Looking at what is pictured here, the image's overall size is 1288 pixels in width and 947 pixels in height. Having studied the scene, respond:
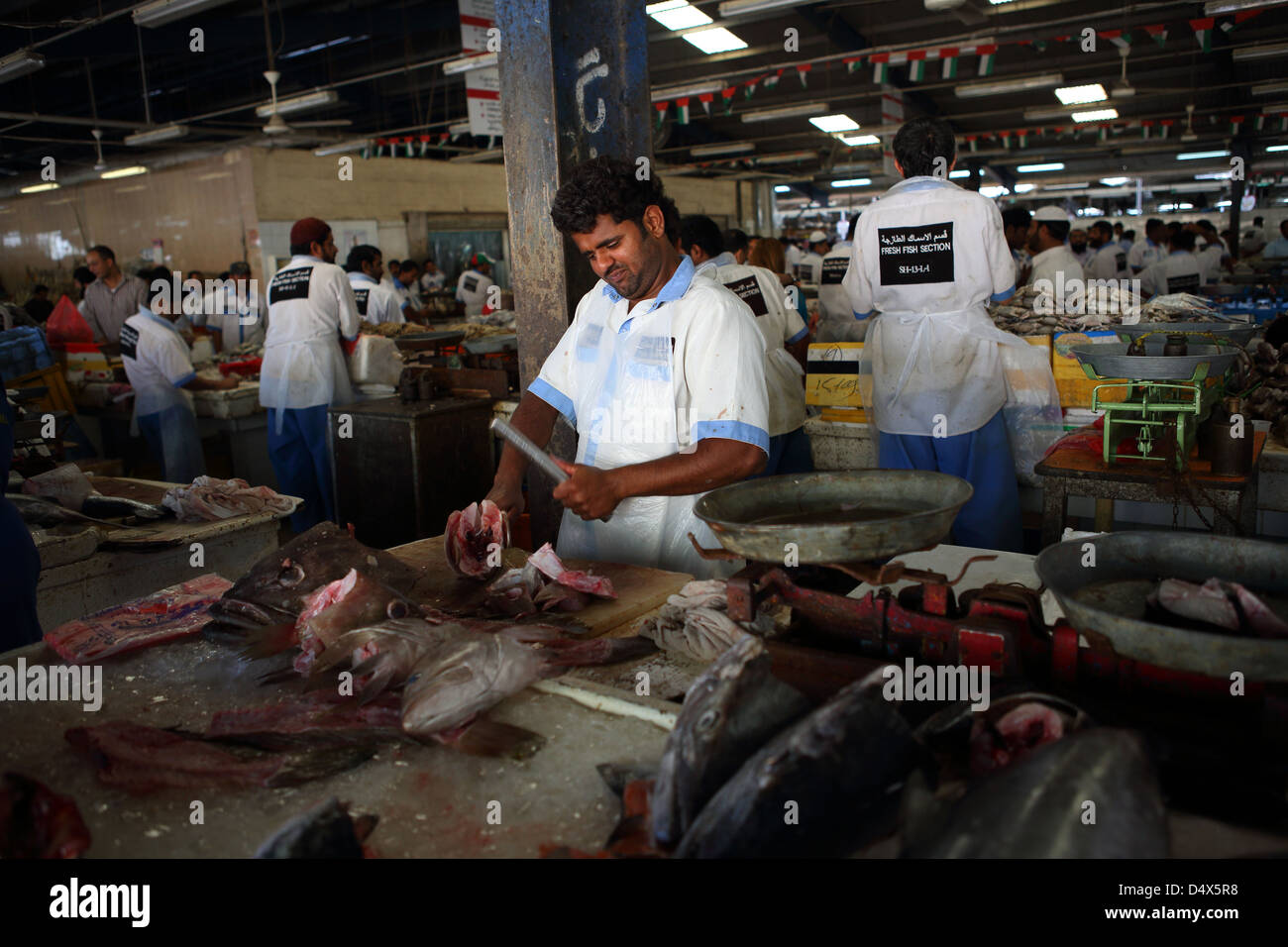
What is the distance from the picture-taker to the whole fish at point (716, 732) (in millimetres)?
1375

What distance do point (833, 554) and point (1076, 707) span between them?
478 mm

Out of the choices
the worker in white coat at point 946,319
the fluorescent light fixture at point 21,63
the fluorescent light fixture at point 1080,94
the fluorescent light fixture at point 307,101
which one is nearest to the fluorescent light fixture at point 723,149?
the fluorescent light fixture at point 1080,94

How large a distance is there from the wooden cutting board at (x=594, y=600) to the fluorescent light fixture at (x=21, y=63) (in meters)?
8.66

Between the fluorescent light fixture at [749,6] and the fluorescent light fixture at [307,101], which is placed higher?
the fluorescent light fixture at [307,101]

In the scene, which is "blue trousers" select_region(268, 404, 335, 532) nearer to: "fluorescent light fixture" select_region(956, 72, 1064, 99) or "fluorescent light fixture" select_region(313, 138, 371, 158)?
"fluorescent light fixture" select_region(313, 138, 371, 158)

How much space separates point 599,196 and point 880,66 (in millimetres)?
12087

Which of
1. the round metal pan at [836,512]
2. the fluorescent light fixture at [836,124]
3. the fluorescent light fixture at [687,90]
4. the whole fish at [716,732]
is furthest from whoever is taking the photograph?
the fluorescent light fixture at [836,124]

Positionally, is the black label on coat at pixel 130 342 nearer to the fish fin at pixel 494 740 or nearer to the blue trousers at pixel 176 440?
the blue trousers at pixel 176 440

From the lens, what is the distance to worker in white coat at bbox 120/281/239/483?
22.7ft

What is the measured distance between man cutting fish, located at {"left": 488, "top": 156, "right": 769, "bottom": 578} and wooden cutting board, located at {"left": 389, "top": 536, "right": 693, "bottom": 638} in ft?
0.64

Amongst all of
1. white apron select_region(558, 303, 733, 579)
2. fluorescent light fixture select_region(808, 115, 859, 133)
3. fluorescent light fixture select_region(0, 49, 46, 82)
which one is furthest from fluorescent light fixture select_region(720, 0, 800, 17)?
fluorescent light fixture select_region(808, 115, 859, 133)

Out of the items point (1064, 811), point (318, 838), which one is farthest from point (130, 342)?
point (1064, 811)

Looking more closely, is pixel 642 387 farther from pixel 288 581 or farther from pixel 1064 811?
pixel 1064 811
